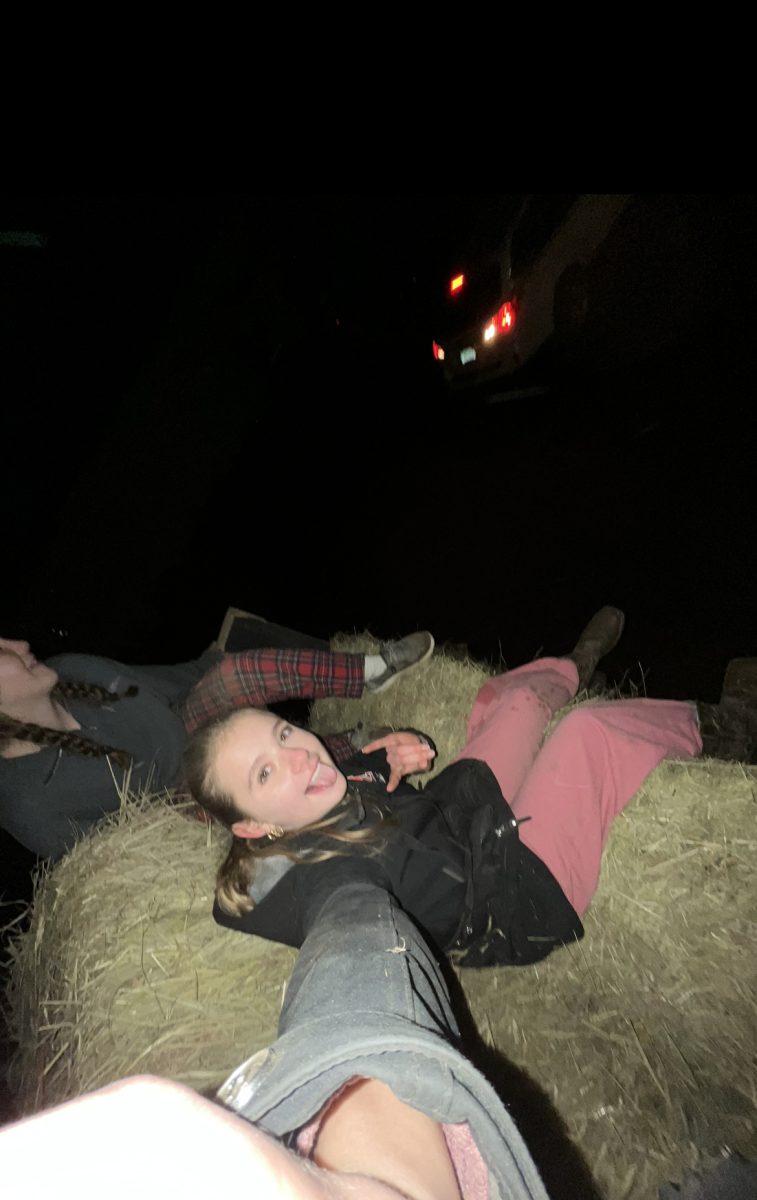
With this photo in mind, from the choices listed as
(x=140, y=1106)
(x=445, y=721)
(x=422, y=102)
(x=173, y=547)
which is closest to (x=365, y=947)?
(x=140, y=1106)

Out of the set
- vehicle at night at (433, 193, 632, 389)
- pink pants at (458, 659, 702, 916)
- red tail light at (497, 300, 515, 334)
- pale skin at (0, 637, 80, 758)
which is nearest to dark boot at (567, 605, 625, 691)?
pink pants at (458, 659, 702, 916)

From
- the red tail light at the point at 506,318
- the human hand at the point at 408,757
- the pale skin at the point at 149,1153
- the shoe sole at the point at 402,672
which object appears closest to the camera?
the pale skin at the point at 149,1153

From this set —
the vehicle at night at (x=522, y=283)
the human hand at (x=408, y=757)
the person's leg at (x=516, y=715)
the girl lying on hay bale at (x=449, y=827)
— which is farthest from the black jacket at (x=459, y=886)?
the vehicle at night at (x=522, y=283)

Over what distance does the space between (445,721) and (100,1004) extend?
1397 millimetres

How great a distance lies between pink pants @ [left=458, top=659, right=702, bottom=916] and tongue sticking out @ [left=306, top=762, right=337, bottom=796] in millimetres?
512

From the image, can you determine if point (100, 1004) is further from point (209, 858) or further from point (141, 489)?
point (141, 489)

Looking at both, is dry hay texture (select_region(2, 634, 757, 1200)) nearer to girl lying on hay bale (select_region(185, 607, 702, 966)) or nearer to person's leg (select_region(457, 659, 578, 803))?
girl lying on hay bale (select_region(185, 607, 702, 966))

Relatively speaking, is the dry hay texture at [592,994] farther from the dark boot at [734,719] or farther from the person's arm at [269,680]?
the person's arm at [269,680]

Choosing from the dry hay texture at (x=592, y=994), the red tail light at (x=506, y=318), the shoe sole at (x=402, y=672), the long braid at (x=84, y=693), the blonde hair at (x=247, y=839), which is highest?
the red tail light at (x=506, y=318)

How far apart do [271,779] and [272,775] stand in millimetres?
10

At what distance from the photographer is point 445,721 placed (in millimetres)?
2277

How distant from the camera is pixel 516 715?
5.89 ft

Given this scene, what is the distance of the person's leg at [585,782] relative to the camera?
1.48 meters

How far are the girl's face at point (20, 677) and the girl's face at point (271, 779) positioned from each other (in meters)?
0.92
